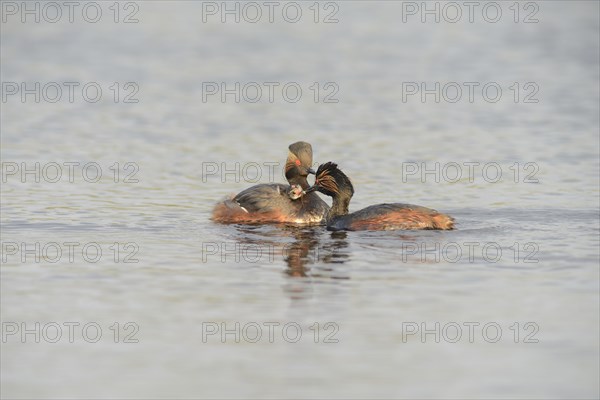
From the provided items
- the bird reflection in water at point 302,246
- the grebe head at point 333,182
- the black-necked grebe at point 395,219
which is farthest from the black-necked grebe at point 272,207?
the black-necked grebe at point 395,219

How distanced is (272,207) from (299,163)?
1117mm

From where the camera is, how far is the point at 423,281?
14.1 meters

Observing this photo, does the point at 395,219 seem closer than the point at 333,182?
Yes

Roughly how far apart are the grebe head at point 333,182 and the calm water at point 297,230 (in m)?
0.69

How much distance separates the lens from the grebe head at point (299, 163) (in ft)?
64.6

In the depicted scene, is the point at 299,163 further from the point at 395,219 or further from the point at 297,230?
the point at 395,219

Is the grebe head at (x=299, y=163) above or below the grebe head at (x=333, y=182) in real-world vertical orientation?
above

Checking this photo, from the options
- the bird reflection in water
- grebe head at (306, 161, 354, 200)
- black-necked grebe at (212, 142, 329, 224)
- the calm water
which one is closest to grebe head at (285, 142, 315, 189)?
black-necked grebe at (212, 142, 329, 224)

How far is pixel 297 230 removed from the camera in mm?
18500

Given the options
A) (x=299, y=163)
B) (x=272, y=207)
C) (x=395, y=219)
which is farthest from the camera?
(x=299, y=163)

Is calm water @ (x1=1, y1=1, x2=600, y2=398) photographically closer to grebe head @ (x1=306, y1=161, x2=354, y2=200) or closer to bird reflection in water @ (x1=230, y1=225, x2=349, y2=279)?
bird reflection in water @ (x1=230, y1=225, x2=349, y2=279)

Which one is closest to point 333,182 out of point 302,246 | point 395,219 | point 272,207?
point 272,207

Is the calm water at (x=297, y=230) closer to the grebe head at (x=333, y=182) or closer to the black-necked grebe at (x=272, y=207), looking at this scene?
the black-necked grebe at (x=272, y=207)

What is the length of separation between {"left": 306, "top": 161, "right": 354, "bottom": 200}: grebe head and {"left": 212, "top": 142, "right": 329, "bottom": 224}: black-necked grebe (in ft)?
1.29
